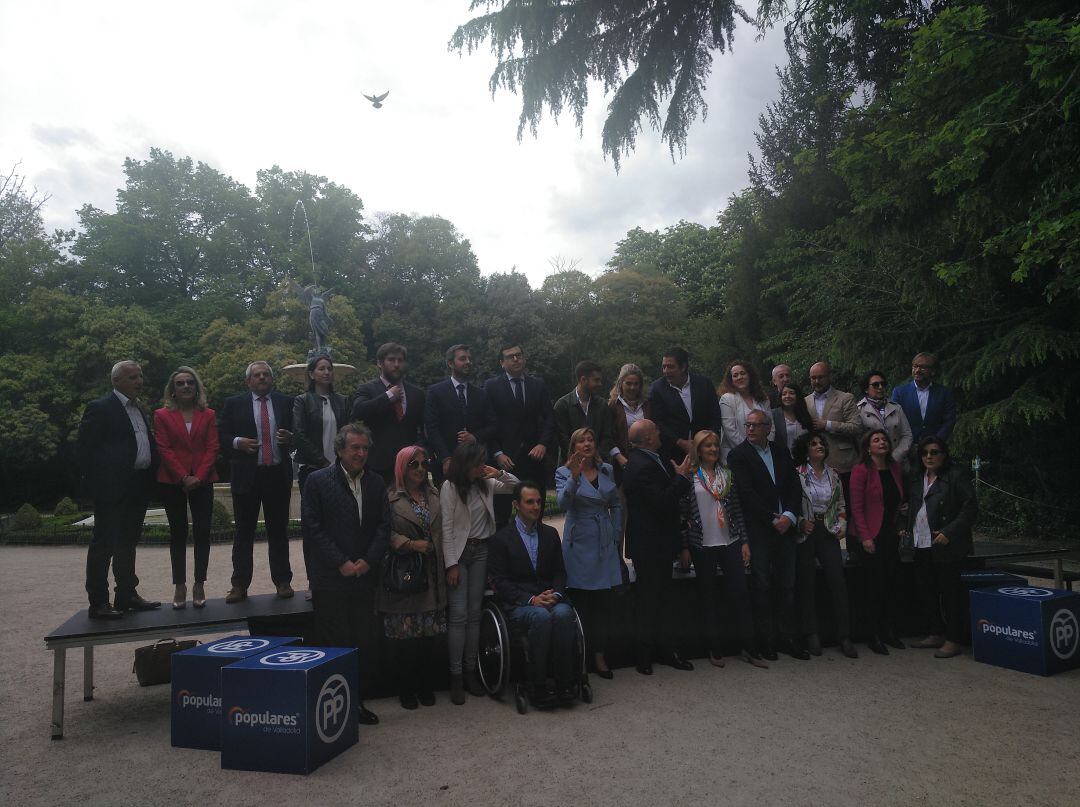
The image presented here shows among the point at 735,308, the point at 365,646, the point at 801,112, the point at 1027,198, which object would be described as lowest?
the point at 365,646

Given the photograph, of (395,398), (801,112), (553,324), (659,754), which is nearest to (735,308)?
(801,112)

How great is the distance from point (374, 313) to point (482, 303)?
6.18 meters

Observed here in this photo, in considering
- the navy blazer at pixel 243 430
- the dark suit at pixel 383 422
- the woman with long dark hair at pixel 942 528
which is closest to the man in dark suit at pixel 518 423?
the dark suit at pixel 383 422

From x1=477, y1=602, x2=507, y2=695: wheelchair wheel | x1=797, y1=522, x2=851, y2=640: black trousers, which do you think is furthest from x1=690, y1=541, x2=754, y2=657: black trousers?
x1=477, y1=602, x2=507, y2=695: wheelchair wheel

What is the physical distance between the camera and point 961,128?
7.38m

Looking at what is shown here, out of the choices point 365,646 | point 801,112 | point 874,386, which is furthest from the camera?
point 801,112

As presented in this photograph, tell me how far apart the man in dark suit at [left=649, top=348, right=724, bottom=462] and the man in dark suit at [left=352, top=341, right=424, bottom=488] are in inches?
88.2

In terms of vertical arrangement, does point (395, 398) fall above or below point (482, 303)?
below

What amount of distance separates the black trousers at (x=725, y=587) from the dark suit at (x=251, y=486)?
333 cm

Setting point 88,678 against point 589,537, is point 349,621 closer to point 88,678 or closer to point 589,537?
point 589,537

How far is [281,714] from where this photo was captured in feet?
13.1

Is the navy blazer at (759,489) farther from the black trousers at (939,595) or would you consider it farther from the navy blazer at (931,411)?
the navy blazer at (931,411)

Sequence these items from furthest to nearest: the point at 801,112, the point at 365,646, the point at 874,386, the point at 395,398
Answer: the point at 801,112 → the point at 874,386 → the point at 395,398 → the point at 365,646

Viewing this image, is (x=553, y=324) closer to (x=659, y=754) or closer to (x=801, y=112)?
(x=801, y=112)
